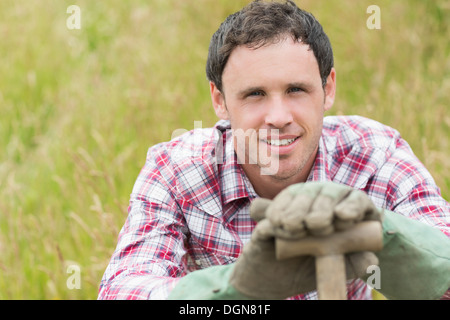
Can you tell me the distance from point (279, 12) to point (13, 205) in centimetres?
212

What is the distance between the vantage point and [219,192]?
249 centimetres

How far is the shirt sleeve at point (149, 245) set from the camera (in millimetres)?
1920

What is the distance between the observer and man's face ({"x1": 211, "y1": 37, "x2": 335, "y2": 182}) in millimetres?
2271

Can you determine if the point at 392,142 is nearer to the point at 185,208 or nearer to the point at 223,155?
the point at 223,155

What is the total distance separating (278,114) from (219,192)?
1.47 ft

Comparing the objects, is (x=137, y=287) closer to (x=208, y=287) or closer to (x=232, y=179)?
(x=208, y=287)

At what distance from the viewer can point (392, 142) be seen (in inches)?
103

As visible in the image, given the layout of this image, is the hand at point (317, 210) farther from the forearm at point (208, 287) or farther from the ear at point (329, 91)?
the ear at point (329, 91)

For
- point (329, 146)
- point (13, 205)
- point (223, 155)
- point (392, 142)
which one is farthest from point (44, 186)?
point (392, 142)

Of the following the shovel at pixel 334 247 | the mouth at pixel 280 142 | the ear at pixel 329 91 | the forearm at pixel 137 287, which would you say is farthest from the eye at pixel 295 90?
the shovel at pixel 334 247

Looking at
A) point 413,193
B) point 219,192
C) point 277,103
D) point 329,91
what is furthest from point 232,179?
point 413,193

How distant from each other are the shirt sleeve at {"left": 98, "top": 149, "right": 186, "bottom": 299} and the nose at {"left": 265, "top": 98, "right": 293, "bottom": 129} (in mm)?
507

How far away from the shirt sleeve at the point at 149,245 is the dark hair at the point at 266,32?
0.52 metres
